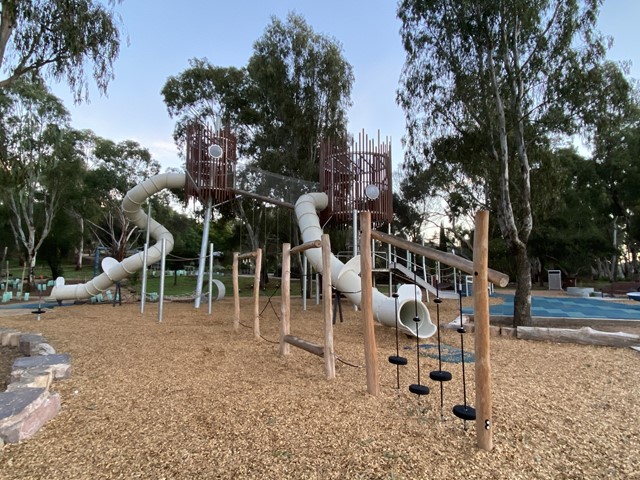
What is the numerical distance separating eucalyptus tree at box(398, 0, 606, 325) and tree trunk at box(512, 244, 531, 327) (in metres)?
0.02

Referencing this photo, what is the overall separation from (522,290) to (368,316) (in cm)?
574

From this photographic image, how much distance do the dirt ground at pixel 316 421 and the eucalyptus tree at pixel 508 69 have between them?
13.3 ft

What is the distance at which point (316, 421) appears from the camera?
9.99 feet

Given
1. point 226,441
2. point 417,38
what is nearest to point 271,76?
point 417,38

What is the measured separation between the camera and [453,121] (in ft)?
31.7

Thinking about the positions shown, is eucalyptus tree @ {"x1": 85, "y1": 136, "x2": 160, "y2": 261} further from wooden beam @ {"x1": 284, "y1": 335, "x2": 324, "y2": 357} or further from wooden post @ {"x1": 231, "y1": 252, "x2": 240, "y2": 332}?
wooden beam @ {"x1": 284, "y1": 335, "x2": 324, "y2": 357}

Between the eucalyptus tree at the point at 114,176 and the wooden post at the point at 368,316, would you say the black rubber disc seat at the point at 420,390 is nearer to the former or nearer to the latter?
the wooden post at the point at 368,316

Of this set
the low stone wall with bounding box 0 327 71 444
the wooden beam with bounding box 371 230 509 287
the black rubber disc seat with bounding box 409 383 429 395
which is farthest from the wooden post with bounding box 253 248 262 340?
the black rubber disc seat with bounding box 409 383 429 395

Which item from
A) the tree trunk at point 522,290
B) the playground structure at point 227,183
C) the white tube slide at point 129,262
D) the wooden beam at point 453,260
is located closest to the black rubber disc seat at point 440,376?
the wooden beam at point 453,260

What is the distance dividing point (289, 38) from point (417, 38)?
10.1 m

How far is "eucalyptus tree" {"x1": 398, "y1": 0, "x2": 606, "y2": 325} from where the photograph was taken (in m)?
7.70

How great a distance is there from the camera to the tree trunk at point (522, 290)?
7939 mm

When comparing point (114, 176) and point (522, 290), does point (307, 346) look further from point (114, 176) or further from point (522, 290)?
point (114, 176)

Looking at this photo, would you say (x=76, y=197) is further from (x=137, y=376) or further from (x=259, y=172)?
(x=137, y=376)
